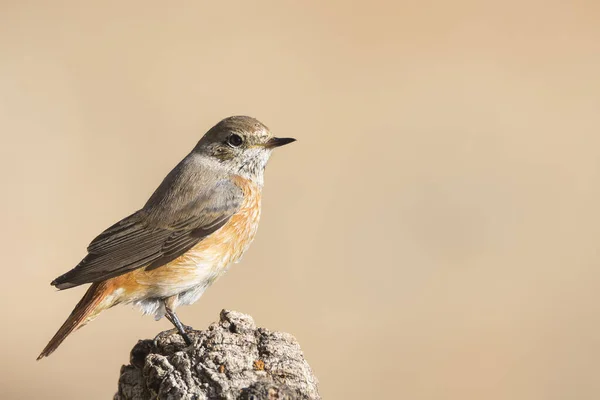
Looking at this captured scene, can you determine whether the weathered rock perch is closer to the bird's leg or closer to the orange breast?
the bird's leg

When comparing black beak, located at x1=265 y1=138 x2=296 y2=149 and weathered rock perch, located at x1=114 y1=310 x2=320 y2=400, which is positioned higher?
black beak, located at x1=265 y1=138 x2=296 y2=149

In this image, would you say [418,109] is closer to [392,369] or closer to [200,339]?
[392,369]

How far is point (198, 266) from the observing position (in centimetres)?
730

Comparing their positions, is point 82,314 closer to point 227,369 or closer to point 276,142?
point 227,369

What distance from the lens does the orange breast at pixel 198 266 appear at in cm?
718

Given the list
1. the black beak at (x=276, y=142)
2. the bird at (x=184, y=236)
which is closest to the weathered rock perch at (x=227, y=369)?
the bird at (x=184, y=236)

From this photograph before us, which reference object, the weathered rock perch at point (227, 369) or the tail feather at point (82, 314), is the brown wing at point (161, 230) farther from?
the weathered rock perch at point (227, 369)

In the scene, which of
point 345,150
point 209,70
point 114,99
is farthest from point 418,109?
point 114,99

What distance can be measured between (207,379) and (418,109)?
502 inches

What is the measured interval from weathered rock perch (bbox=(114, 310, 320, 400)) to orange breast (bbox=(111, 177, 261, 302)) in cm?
99

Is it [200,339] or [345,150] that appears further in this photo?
[345,150]

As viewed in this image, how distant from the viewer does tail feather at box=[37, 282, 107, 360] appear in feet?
21.8

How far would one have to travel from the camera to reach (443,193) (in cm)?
1570

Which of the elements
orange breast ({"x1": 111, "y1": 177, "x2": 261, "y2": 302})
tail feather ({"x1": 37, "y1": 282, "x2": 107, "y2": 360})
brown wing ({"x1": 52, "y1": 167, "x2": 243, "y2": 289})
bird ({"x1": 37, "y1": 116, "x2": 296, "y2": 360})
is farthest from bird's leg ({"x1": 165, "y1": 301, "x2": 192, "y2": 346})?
tail feather ({"x1": 37, "y1": 282, "x2": 107, "y2": 360})
